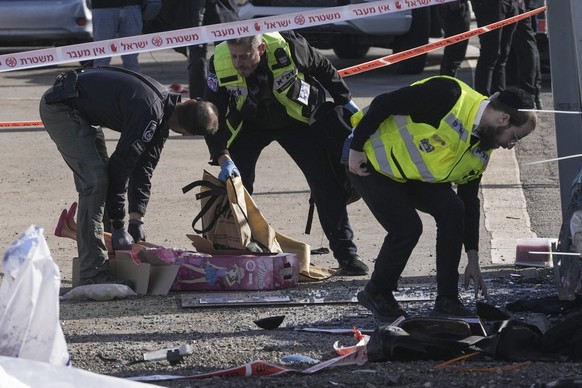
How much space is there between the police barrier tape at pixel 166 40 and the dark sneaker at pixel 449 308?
1694 millimetres

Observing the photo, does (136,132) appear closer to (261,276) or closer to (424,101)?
(261,276)

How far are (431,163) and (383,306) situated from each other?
73 centimetres

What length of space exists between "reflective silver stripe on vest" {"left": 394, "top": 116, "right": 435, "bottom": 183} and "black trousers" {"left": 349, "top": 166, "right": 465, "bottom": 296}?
5.8 inches

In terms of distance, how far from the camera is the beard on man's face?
5457 mm

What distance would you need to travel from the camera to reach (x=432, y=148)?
5.59 metres

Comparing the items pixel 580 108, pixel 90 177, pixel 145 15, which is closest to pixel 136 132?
pixel 90 177

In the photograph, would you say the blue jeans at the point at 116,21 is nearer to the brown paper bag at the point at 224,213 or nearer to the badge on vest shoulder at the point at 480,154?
the brown paper bag at the point at 224,213

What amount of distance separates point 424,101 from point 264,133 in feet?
5.36

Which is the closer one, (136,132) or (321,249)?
(136,132)

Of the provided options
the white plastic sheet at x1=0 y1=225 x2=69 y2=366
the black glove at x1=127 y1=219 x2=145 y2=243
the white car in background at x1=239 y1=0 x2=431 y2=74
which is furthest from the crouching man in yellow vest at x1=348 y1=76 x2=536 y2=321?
the white car in background at x1=239 y1=0 x2=431 y2=74

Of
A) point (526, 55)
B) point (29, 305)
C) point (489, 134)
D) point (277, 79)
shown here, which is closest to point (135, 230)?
point (277, 79)

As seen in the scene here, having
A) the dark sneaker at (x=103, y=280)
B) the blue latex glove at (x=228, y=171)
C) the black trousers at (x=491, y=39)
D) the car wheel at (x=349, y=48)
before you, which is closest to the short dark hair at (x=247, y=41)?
the blue latex glove at (x=228, y=171)

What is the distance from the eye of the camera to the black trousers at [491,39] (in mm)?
10234

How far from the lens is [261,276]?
6.51m
